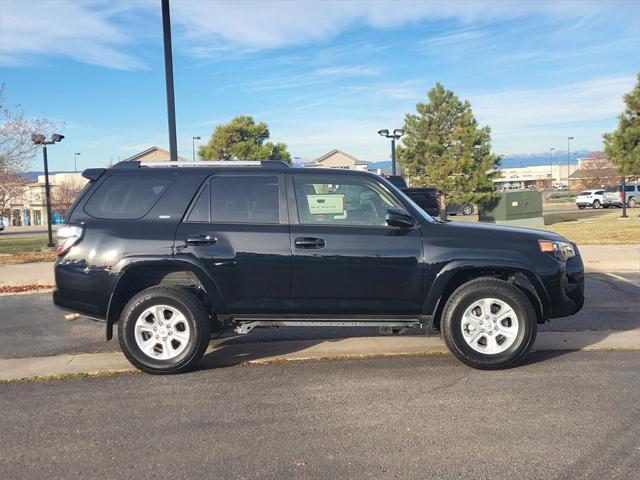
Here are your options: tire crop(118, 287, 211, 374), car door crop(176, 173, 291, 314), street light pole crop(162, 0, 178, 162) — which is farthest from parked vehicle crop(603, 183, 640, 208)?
tire crop(118, 287, 211, 374)

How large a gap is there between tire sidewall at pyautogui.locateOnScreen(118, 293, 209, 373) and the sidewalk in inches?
243

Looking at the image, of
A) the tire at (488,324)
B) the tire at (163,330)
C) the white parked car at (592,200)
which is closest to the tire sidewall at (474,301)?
the tire at (488,324)

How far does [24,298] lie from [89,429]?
6107mm

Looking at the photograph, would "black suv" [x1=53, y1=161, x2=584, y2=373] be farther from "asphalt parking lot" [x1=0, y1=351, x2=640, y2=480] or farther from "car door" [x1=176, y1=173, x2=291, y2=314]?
"asphalt parking lot" [x1=0, y1=351, x2=640, y2=480]

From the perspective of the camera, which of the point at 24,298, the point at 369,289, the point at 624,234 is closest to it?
the point at 369,289

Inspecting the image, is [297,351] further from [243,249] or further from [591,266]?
[591,266]

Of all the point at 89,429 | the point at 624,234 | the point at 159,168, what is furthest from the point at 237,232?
the point at 624,234

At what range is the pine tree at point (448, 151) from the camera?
23922 millimetres

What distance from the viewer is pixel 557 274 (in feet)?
17.0

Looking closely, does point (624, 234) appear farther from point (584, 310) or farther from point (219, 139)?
point (219, 139)

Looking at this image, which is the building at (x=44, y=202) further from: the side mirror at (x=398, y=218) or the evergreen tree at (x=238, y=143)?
the side mirror at (x=398, y=218)

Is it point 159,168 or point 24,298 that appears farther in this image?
point 24,298

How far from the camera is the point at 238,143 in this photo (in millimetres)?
22172

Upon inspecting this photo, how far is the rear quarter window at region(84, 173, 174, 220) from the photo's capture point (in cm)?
529
